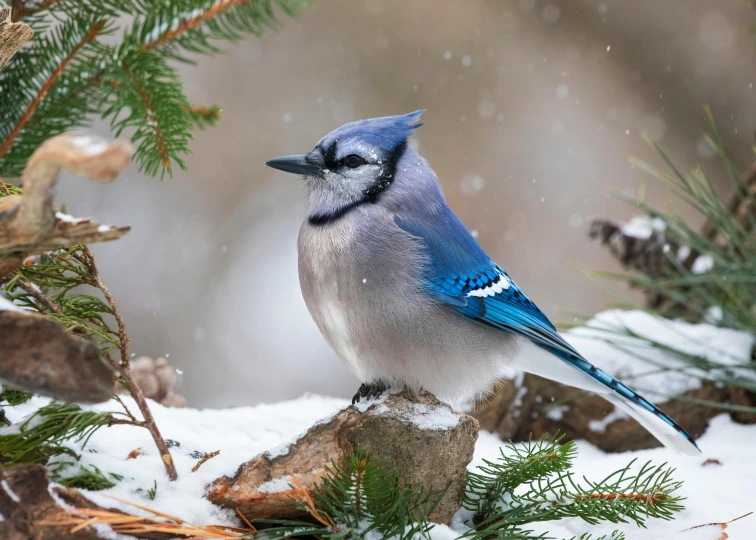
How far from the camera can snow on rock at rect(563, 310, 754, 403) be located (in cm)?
196

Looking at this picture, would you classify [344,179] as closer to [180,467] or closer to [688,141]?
[180,467]

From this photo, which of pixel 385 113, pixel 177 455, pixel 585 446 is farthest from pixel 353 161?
pixel 385 113

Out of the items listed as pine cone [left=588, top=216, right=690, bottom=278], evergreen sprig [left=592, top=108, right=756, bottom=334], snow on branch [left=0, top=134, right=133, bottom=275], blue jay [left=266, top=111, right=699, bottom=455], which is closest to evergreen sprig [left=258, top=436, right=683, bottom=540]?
blue jay [left=266, top=111, right=699, bottom=455]

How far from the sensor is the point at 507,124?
168 inches

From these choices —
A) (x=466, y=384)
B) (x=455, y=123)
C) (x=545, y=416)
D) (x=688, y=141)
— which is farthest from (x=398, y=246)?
(x=688, y=141)

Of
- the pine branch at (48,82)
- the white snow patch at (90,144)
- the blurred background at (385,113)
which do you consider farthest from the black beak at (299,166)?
the blurred background at (385,113)

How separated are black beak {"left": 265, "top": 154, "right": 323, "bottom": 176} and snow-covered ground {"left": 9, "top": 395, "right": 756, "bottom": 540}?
57 cm

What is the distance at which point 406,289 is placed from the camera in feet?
5.11

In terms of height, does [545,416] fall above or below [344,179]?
below

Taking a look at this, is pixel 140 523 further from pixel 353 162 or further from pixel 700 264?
pixel 700 264

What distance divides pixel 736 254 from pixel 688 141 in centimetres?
208

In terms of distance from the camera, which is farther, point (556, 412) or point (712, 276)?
point (556, 412)

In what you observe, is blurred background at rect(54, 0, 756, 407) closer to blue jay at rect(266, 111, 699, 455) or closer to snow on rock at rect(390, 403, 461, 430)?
blue jay at rect(266, 111, 699, 455)

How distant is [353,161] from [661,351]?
98 cm
